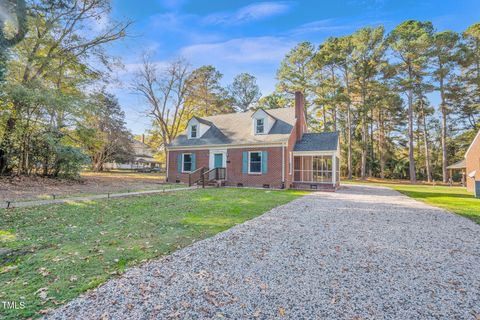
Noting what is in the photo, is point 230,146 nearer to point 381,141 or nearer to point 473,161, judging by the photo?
point 473,161

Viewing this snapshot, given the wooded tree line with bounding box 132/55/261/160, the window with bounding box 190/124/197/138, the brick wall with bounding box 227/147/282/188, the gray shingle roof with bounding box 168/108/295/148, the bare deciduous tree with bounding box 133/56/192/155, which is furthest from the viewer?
the wooded tree line with bounding box 132/55/261/160

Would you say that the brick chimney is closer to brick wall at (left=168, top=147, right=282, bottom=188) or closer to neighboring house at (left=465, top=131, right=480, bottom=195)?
brick wall at (left=168, top=147, right=282, bottom=188)

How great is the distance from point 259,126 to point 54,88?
541 inches

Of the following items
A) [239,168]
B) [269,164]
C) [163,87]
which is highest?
[163,87]

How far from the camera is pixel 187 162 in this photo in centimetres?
1791

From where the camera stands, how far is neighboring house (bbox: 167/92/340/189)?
1491cm

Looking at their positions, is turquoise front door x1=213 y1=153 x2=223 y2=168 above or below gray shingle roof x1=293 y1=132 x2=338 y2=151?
below

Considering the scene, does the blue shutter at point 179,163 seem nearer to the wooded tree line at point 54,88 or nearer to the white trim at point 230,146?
the white trim at point 230,146

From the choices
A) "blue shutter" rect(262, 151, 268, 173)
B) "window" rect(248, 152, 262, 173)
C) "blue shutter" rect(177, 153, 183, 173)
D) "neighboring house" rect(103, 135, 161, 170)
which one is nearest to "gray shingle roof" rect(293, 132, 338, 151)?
"blue shutter" rect(262, 151, 268, 173)

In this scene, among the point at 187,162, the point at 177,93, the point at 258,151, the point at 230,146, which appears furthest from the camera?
the point at 177,93

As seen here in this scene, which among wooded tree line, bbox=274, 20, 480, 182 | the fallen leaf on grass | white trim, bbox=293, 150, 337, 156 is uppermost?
wooded tree line, bbox=274, 20, 480, 182

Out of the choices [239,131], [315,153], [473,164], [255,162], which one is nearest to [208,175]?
[255,162]

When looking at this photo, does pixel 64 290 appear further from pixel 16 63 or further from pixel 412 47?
pixel 412 47

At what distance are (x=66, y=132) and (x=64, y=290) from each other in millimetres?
16452
